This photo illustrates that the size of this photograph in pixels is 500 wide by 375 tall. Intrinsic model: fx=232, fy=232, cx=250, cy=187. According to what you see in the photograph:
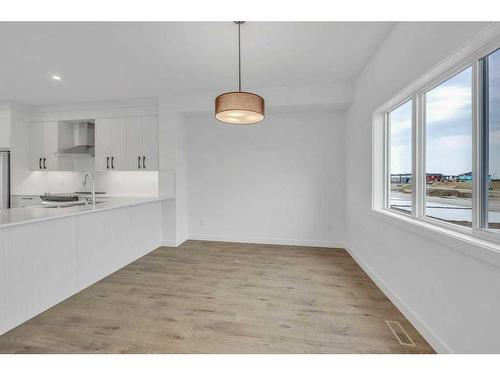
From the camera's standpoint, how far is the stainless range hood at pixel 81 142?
471 centimetres

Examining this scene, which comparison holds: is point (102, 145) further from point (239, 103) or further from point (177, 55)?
point (239, 103)

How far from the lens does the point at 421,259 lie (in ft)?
6.19

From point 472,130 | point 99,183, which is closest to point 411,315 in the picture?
point 472,130

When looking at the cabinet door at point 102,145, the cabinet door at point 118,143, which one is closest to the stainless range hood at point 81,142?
the cabinet door at point 102,145

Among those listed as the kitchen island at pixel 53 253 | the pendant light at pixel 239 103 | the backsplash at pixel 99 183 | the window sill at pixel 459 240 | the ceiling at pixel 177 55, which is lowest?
the kitchen island at pixel 53 253

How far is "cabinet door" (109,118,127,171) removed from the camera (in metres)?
4.51

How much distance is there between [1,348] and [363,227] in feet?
12.5

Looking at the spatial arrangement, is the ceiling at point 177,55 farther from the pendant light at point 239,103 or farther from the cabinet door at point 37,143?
the cabinet door at point 37,143

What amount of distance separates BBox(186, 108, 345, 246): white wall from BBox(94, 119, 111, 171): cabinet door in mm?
1567

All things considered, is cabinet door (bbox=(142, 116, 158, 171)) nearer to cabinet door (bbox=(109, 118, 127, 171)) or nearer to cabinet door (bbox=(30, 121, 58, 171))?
cabinet door (bbox=(109, 118, 127, 171))

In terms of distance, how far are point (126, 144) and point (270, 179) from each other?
2.88m

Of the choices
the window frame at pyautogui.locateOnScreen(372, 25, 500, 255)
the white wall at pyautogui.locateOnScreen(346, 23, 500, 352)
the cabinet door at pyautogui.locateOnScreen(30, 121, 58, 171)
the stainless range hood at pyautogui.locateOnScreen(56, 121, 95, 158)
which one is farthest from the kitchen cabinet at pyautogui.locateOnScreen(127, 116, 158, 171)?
the window frame at pyautogui.locateOnScreen(372, 25, 500, 255)

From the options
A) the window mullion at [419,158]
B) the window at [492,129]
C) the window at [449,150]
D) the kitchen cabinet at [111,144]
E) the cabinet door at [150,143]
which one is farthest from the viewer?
the kitchen cabinet at [111,144]

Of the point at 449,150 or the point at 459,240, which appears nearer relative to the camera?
the point at 459,240
